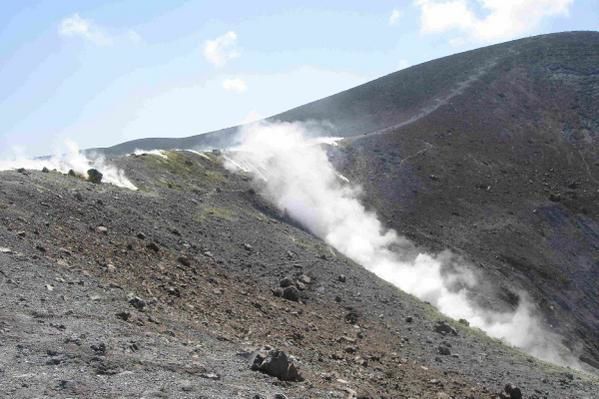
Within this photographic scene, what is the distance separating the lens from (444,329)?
2670 centimetres

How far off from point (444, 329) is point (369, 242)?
51.5 feet

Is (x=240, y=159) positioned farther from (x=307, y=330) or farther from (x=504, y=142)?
(x=504, y=142)

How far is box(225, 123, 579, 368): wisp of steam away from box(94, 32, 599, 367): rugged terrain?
6.45 feet

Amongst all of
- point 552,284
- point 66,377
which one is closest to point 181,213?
point 66,377

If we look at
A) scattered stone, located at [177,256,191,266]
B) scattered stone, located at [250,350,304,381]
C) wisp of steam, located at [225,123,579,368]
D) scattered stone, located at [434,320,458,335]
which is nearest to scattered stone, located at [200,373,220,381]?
scattered stone, located at [250,350,304,381]

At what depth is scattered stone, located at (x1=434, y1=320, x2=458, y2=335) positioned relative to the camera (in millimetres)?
26547

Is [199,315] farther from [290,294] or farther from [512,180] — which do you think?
[512,180]

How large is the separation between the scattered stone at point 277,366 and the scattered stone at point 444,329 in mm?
12709

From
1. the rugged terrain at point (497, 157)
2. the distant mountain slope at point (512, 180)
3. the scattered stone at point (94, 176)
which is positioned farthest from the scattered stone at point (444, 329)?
the scattered stone at point (94, 176)

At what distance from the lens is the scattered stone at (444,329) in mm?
26547

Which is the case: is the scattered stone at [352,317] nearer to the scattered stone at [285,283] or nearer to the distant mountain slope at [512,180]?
the scattered stone at [285,283]

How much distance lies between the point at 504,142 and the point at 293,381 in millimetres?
57511

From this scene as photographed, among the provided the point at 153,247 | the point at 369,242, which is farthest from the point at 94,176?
the point at 369,242

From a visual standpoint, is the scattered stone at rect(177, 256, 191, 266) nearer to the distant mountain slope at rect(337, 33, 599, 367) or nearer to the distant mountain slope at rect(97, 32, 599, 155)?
the distant mountain slope at rect(337, 33, 599, 367)
